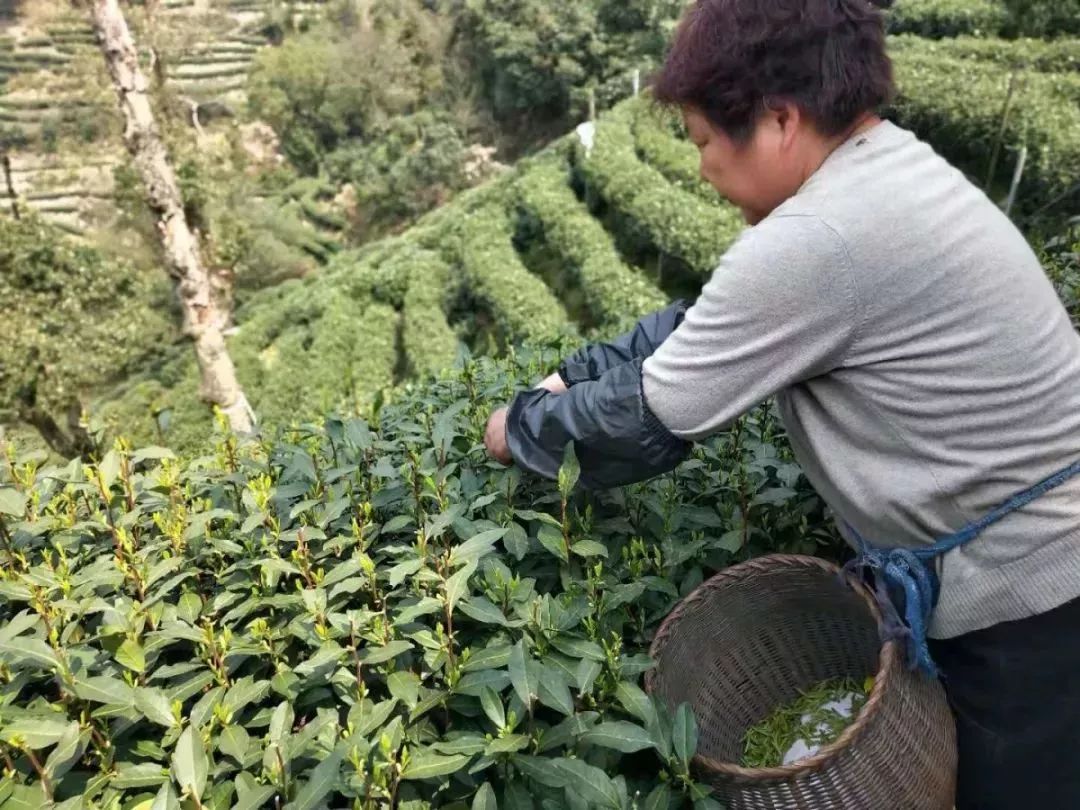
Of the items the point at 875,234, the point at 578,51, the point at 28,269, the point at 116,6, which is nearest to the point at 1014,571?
the point at 875,234

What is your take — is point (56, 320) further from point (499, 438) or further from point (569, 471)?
point (569, 471)

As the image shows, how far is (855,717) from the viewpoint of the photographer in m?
1.31

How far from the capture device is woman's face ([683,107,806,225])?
130 centimetres

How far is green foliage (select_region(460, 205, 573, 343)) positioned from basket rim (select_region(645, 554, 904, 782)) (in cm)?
951

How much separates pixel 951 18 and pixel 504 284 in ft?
34.7

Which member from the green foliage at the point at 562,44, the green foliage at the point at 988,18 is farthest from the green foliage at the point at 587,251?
the green foliage at the point at 562,44

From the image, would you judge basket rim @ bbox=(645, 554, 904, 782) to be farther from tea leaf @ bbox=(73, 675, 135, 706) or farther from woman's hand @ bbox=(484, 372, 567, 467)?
tea leaf @ bbox=(73, 675, 135, 706)

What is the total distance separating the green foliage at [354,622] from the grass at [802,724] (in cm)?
29

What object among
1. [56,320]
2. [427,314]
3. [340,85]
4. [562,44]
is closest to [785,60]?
[56,320]

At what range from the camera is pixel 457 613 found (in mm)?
1301

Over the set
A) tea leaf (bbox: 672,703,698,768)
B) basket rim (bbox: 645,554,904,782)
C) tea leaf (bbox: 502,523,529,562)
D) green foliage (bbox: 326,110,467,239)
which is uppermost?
tea leaf (bbox: 502,523,529,562)

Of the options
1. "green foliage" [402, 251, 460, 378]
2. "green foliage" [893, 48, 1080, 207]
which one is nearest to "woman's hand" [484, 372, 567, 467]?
"green foliage" [402, 251, 460, 378]

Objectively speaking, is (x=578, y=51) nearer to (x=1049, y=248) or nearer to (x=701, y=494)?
(x=1049, y=248)

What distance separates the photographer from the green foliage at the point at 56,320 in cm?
996
